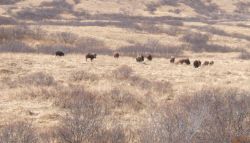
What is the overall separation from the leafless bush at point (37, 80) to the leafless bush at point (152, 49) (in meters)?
17.6

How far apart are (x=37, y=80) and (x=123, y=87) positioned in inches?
158

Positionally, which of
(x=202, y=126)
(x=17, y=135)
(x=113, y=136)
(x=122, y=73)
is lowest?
(x=122, y=73)

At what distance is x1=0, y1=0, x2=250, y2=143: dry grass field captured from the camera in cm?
991

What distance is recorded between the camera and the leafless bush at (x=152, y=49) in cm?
3912

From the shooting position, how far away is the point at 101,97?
1677 cm

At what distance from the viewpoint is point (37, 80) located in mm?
20031

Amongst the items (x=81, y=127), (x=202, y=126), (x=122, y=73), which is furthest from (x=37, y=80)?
(x=202, y=126)

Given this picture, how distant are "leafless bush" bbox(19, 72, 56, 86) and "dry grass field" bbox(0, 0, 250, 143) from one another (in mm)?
46

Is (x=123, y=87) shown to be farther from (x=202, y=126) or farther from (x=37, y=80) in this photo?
(x=202, y=126)

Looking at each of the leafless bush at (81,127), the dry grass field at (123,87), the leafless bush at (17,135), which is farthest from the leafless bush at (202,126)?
the leafless bush at (17,135)

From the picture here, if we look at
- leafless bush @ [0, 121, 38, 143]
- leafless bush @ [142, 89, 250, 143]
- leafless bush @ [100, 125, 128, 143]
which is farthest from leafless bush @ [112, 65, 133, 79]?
leafless bush @ [0, 121, 38, 143]

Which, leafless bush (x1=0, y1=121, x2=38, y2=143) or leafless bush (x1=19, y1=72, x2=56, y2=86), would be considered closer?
leafless bush (x1=0, y1=121, x2=38, y2=143)

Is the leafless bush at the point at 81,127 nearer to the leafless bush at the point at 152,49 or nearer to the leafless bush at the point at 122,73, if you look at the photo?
the leafless bush at the point at 122,73

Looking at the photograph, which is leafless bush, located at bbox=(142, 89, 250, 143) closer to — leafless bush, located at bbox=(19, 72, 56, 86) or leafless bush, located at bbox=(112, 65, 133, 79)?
leafless bush, located at bbox=(19, 72, 56, 86)
